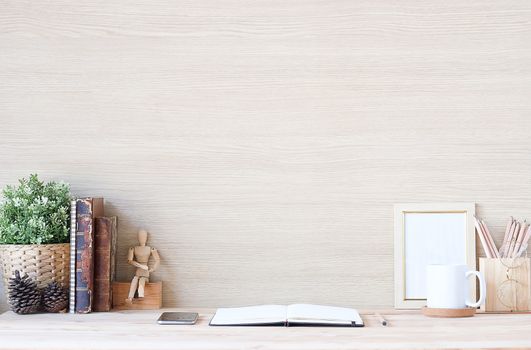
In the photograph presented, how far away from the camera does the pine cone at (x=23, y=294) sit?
58.4 inches

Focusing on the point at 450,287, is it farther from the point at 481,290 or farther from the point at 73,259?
the point at 73,259

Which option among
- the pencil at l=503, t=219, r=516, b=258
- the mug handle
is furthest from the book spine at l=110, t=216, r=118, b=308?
the pencil at l=503, t=219, r=516, b=258

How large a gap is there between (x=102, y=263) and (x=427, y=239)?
742 millimetres

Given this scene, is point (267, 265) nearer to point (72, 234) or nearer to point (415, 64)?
point (72, 234)

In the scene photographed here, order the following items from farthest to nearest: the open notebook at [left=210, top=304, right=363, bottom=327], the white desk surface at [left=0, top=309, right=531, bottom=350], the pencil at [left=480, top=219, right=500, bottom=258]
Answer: the pencil at [left=480, top=219, right=500, bottom=258]
the open notebook at [left=210, top=304, right=363, bottom=327]
the white desk surface at [left=0, top=309, right=531, bottom=350]

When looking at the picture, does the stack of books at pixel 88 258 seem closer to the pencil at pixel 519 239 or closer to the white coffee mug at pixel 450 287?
the white coffee mug at pixel 450 287

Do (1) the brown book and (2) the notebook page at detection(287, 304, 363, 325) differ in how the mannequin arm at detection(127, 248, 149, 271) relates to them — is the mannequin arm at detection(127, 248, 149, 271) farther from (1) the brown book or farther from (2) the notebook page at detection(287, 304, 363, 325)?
(2) the notebook page at detection(287, 304, 363, 325)

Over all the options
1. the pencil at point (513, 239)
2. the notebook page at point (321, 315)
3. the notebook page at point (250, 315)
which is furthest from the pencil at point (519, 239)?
the notebook page at point (250, 315)

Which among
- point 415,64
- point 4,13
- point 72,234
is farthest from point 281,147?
point 4,13

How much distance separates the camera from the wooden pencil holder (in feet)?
5.09

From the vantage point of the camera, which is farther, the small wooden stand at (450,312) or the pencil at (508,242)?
the pencil at (508,242)

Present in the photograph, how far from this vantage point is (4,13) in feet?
5.46

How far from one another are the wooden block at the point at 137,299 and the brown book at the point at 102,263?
5 centimetres

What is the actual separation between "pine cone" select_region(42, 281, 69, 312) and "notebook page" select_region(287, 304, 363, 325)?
1.61ft
